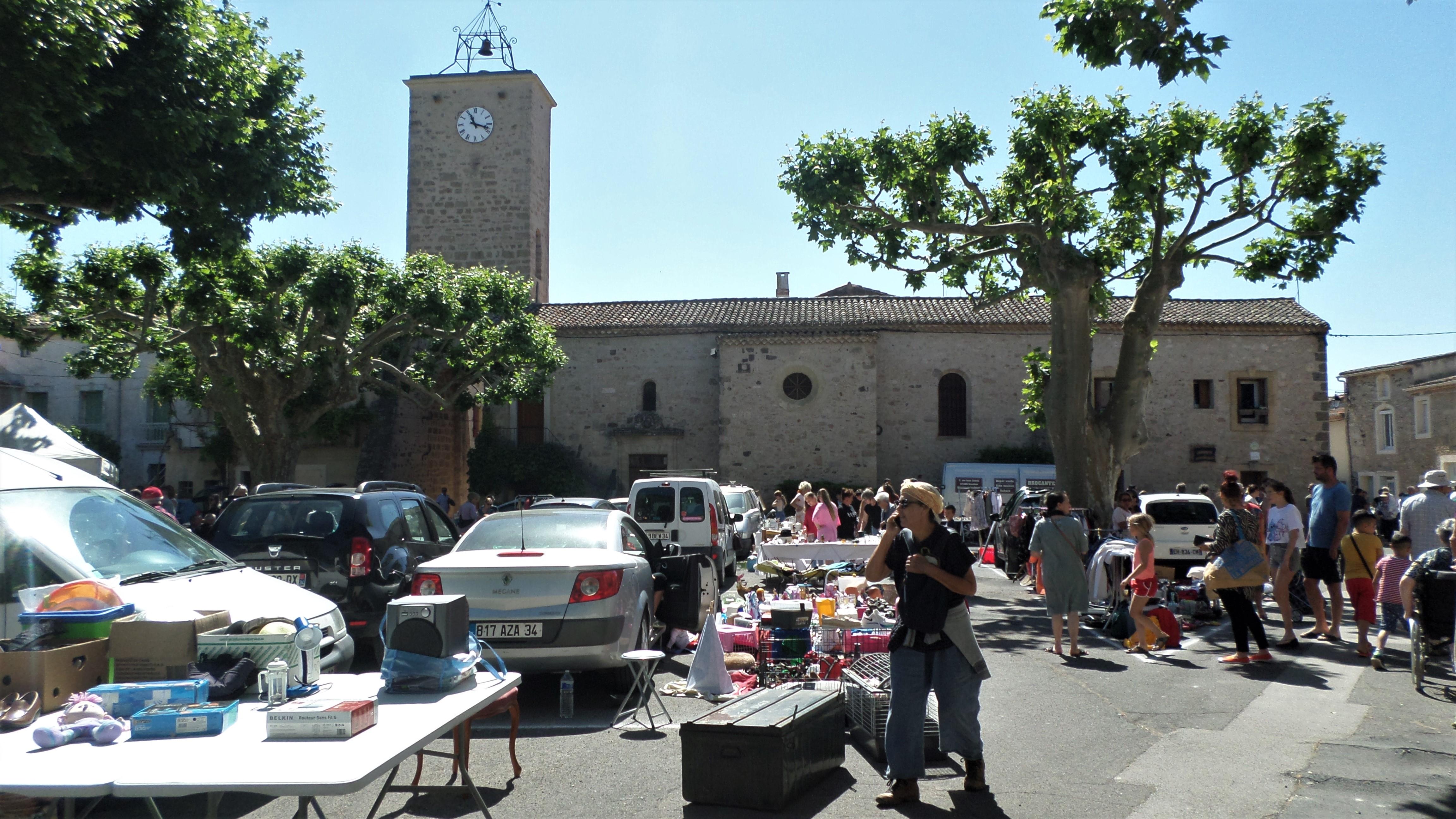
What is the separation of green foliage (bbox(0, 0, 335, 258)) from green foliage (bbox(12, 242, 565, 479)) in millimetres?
2549

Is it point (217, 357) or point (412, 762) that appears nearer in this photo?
point (412, 762)

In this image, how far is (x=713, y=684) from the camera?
300 inches

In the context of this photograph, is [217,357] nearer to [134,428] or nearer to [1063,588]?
[1063,588]

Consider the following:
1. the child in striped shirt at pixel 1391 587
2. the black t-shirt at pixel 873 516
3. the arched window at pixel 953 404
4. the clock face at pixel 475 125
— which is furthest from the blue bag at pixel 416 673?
the clock face at pixel 475 125

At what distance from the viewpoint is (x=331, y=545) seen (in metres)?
8.43

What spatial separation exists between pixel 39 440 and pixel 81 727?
11.1 m

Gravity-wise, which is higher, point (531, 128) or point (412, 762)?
point (531, 128)

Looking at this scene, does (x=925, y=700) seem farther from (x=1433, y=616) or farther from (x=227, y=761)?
(x=1433, y=616)

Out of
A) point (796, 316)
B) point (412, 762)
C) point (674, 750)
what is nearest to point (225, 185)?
point (412, 762)

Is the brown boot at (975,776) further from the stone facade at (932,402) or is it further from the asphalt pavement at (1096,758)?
the stone facade at (932,402)

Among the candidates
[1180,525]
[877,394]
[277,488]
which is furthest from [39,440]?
[877,394]

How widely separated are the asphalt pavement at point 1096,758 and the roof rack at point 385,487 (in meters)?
2.45

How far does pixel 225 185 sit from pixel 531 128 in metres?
26.9

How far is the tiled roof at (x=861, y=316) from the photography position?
108ft
